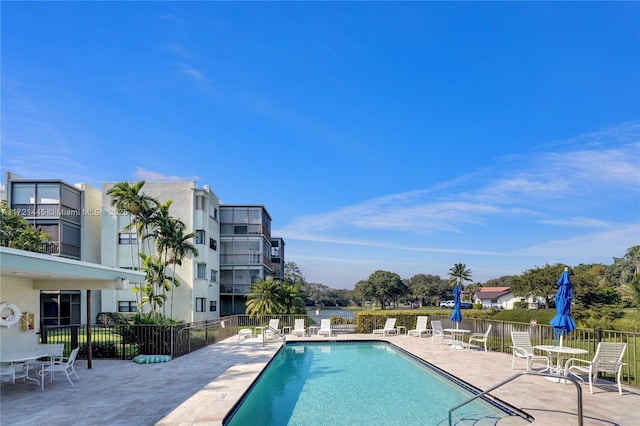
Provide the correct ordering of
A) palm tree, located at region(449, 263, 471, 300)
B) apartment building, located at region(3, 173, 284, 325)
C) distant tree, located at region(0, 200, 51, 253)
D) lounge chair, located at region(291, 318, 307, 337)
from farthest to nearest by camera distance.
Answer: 1. palm tree, located at region(449, 263, 471, 300)
2. apartment building, located at region(3, 173, 284, 325)
3. distant tree, located at region(0, 200, 51, 253)
4. lounge chair, located at region(291, 318, 307, 337)

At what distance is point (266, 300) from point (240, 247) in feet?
28.1

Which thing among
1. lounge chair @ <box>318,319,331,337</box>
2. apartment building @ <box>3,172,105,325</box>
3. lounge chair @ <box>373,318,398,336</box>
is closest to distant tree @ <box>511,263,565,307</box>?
lounge chair @ <box>373,318,398,336</box>

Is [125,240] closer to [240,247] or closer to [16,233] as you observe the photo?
[16,233]

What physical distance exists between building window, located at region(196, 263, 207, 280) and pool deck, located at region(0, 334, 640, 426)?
16165 millimetres

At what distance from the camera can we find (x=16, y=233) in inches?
888

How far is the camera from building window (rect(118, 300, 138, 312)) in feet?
91.6

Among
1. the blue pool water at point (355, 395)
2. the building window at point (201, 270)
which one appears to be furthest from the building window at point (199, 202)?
the blue pool water at point (355, 395)

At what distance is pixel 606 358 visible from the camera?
7.83 metres

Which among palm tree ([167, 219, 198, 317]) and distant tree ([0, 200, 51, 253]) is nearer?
distant tree ([0, 200, 51, 253])

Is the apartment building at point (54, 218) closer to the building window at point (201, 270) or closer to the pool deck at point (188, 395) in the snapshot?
the building window at point (201, 270)

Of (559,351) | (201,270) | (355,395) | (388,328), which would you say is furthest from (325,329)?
(559,351)

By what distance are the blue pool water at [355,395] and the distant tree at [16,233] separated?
16411 mm

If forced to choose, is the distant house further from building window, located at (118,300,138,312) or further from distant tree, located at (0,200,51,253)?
distant tree, located at (0,200,51,253)

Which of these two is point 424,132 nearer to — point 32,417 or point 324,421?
point 324,421
